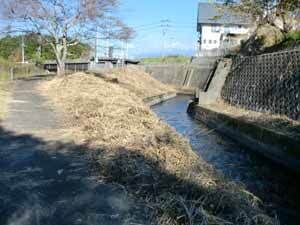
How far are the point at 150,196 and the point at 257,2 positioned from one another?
1218 cm

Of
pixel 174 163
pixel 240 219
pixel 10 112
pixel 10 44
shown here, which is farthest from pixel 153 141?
pixel 10 44

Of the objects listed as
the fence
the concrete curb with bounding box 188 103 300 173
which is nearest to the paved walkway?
the concrete curb with bounding box 188 103 300 173

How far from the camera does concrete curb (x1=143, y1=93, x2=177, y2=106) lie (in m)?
19.8

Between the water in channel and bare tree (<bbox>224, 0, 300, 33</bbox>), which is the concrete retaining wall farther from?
the water in channel

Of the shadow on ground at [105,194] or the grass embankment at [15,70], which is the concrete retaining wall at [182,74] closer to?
the grass embankment at [15,70]

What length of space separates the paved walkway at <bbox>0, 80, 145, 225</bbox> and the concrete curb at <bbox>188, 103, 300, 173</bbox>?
5.04 m

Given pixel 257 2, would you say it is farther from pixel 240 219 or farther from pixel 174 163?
pixel 240 219

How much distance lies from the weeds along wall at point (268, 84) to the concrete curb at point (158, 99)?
16.7 feet

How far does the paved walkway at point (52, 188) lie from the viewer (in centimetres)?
303

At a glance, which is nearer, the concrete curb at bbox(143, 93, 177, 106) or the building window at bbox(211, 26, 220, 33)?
the concrete curb at bbox(143, 93, 177, 106)

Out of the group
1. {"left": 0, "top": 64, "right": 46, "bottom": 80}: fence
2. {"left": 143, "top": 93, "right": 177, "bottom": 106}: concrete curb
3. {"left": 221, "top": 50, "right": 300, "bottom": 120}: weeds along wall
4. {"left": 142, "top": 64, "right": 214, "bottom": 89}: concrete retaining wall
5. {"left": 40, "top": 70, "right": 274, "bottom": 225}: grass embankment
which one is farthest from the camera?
{"left": 142, "top": 64, "right": 214, "bottom": 89}: concrete retaining wall

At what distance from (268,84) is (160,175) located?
369 inches

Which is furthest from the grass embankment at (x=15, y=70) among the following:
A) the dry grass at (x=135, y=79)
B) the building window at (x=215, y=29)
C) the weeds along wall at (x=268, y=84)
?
the building window at (x=215, y=29)

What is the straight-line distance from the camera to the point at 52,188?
3670 millimetres
